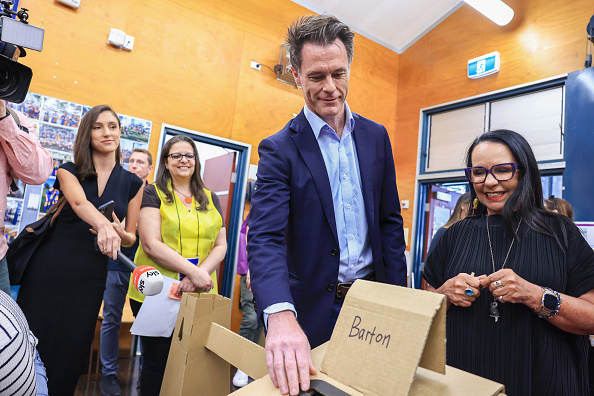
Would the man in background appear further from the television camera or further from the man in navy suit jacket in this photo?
the man in navy suit jacket

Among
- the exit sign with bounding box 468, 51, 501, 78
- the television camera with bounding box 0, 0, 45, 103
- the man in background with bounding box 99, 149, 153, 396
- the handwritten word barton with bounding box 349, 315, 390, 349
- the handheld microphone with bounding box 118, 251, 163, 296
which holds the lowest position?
the man in background with bounding box 99, 149, 153, 396

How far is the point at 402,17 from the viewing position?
5445mm

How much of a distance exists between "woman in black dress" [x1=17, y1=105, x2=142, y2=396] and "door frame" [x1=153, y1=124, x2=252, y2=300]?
231 centimetres

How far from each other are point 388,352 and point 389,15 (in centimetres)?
548

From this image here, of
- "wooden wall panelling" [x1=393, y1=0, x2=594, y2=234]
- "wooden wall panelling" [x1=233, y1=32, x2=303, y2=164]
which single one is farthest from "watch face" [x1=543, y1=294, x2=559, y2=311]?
"wooden wall panelling" [x1=393, y1=0, x2=594, y2=234]

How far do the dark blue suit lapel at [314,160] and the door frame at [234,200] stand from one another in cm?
313

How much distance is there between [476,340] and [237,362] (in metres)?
0.77

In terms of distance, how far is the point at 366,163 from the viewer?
129cm

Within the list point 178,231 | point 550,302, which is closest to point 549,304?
point 550,302

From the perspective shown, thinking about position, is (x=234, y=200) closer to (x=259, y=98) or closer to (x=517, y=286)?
(x=259, y=98)

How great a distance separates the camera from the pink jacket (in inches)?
56.7

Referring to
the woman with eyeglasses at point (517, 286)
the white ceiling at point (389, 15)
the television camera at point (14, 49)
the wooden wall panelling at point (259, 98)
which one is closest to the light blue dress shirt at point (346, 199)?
the woman with eyeglasses at point (517, 286)

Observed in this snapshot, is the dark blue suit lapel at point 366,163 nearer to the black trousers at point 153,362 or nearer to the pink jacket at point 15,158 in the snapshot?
the black trousers at point 153,362

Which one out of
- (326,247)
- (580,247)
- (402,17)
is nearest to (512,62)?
(402,17)
